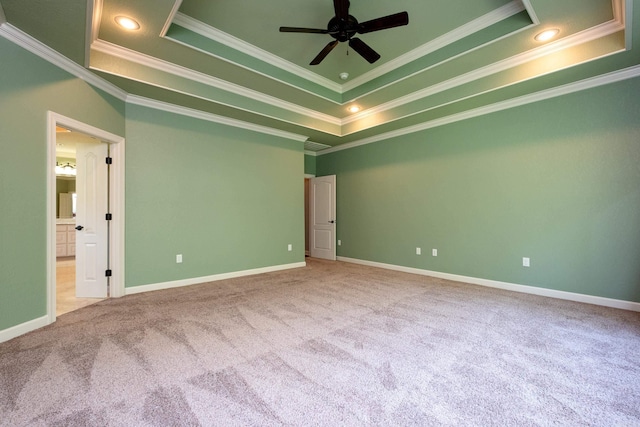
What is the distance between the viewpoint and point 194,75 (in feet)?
12.3

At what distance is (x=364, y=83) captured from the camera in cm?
441

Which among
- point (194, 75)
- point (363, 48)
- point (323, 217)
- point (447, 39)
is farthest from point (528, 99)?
point (194, 75)

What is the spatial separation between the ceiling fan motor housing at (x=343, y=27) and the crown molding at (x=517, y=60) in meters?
1.95

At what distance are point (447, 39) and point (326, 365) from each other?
3.82m

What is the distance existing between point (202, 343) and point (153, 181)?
2.72 metres

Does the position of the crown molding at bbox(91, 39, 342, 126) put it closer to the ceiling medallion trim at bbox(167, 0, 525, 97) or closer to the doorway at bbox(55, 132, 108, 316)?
the ceiling medallion trim at bbox(167, 0, 525, 97)

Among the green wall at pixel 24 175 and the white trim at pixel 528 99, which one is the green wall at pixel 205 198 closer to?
the green wall at pixel 24 175

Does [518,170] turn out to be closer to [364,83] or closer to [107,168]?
[364,83]

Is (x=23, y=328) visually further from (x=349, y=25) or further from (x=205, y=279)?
(x=349, y=25)

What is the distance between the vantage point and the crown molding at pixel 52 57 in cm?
243

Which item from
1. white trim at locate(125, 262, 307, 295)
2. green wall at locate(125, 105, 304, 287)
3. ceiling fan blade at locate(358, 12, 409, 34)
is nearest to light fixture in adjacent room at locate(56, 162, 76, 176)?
green wall at locate(125, 105, 304, 287)

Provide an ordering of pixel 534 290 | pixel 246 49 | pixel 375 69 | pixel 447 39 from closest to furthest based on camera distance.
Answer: pixel 447 39, pixel 246 49, pixel 534 290, pixel 375 69

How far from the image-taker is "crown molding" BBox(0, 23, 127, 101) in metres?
2.43

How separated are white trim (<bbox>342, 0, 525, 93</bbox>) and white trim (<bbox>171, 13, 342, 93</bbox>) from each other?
0.60 m
